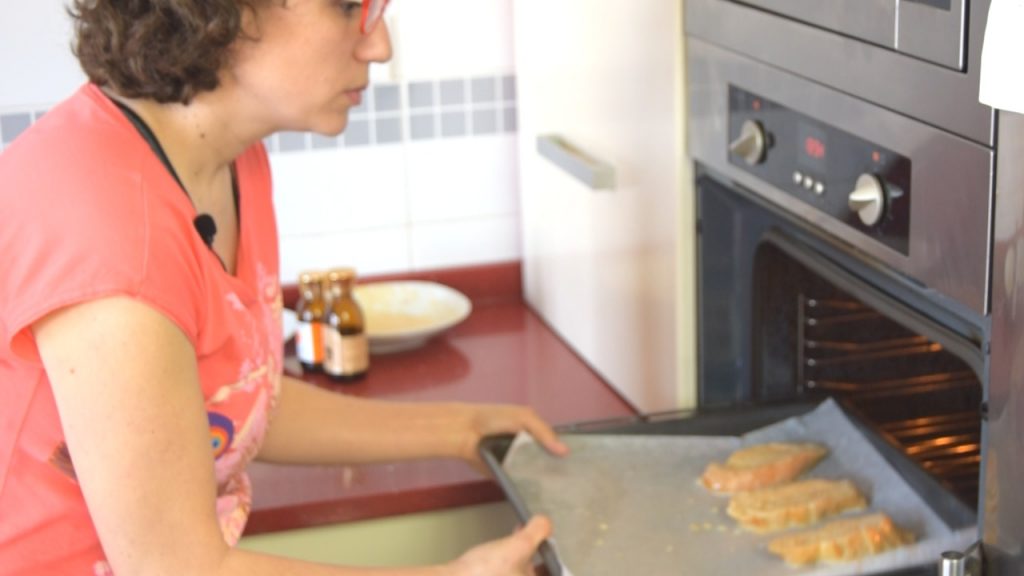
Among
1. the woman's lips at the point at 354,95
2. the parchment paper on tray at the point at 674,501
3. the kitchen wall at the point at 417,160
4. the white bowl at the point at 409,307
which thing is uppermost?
the woman's lips at the point at 354,95

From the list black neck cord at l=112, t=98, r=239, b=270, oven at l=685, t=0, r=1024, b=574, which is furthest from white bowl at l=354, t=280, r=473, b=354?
black neck cord at l=112, t=98, r=239, b=270

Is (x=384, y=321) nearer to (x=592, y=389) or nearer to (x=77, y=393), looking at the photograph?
(x=592, y=389)

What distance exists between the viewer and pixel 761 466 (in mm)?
1485

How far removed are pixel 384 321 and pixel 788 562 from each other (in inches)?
38.9

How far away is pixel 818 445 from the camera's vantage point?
1529mm

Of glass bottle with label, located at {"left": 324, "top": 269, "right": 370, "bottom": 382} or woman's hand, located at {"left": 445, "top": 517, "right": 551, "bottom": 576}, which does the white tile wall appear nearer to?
glass bottle with label, located at {"left": 324, "top": 269, "right": 370, "bottom": 382}

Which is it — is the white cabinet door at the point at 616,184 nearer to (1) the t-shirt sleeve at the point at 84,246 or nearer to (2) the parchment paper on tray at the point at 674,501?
(2) the parchment paper on tray at the point at 674,501

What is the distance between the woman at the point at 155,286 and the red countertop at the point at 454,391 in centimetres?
19

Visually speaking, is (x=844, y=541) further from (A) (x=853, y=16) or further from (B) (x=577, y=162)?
(B) (x=577, y=162)

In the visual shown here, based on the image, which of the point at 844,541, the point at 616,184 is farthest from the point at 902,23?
the point at 616,184

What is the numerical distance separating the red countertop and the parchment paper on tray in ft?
0.53

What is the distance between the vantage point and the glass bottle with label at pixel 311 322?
2006 millimetres

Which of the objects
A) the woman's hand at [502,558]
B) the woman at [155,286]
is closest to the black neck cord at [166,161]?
the woman at [155,286]

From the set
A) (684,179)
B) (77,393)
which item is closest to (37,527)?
(77,393)
